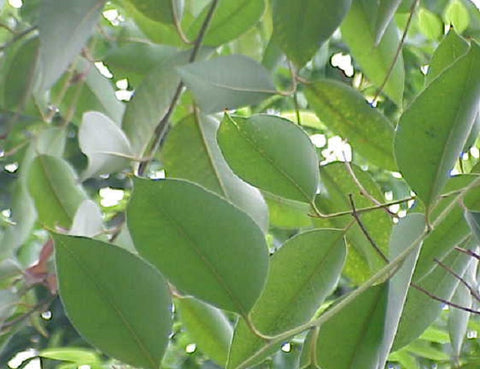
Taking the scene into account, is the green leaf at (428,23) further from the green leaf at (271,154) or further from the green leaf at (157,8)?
the green leaf at (271,154)

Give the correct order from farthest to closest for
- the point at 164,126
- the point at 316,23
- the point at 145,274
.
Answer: the point at 164,126 → the point at 316,23 → the point at 145,274

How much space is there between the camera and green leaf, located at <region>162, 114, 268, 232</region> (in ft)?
1.66

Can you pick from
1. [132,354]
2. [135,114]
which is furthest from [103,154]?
[132,354]

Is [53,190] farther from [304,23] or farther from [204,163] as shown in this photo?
[304,23]

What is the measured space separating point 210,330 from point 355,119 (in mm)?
139

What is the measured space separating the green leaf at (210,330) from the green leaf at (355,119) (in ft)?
0.39

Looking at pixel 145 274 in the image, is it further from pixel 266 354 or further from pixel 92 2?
pixel 92 2

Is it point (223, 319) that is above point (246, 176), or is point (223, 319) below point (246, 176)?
below

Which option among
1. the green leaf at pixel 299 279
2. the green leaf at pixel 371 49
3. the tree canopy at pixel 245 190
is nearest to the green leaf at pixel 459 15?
the tree canopy at pixel 245 190

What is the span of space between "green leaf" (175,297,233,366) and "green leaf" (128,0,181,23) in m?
0.15

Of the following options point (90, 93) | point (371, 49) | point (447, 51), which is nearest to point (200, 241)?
point (447, 51)

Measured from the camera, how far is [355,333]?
1.04 ft

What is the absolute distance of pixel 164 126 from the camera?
0.54 metres

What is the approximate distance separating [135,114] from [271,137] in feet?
0.63
